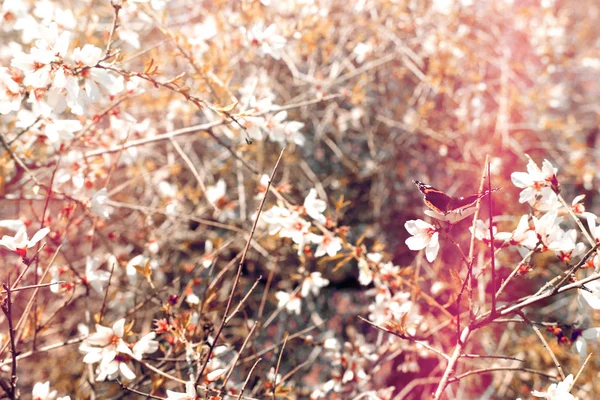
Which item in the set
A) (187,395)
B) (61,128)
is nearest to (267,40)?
(61,128)

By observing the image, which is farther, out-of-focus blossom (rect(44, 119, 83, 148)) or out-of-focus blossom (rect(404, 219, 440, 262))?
out-of-focus blossom (rect(44, 119, 83, 148))

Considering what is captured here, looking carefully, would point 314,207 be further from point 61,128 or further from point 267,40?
point 61,128

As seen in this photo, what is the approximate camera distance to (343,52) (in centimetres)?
274

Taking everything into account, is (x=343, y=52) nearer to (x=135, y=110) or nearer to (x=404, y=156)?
(x=404, y=156)

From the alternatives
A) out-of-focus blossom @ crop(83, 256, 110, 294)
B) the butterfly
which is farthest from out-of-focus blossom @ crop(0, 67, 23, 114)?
the butterfly

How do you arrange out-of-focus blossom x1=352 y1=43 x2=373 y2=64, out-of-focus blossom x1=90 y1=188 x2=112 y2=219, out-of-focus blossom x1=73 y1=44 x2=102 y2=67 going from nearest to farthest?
out-of-focus blossom x1=73 y1=44 x2=102 y2=67 < out-of-focus blossom x1=90 y1=188 x2=112 y2=219 < out-of-focus blossom x1=352 y1=43 x2=373 y2=64

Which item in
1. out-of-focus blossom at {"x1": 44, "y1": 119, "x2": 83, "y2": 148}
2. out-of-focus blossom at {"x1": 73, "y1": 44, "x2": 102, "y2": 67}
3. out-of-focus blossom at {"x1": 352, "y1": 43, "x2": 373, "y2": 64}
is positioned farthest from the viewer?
out-of-focus blossom at {"x1": 352, "y1": 43, "x2": 373, "y2": 64}

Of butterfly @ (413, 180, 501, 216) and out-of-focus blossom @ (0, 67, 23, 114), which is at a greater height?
out-of-focus blossom @ (0, 67, 23, 114)

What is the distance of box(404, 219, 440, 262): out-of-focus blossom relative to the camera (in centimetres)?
98

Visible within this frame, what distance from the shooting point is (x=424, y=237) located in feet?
3.27

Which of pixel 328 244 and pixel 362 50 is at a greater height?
pixel 362 50

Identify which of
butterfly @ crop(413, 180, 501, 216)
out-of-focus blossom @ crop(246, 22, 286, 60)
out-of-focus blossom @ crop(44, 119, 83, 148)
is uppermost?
out-of-focus blossom @ crop(246, 22, 286, 60)

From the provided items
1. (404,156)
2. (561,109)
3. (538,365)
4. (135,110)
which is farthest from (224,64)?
(561,109)

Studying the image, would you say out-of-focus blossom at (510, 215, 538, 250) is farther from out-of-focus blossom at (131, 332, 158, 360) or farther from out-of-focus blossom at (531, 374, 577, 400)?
out-of-focus blossom at (131, 332, 158, 360)
